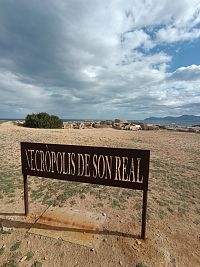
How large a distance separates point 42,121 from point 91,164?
26.2m

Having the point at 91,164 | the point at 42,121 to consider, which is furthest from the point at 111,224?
the point at 42,121

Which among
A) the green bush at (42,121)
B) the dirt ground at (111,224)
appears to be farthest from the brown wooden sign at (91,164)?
the green bush at (42,121)

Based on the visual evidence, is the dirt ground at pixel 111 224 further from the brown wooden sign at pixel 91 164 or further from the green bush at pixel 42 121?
the green bush at pixel 42 121

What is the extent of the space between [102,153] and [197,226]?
253 centimetres

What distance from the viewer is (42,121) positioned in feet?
95.0

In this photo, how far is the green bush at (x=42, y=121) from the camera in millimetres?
28844

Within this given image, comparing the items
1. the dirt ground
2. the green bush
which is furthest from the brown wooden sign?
the green bush

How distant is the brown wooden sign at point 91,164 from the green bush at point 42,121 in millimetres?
25199

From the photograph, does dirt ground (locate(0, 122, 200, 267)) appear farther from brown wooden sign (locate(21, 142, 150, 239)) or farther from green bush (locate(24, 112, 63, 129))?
green bush (locate(24, 112, 63, 129))

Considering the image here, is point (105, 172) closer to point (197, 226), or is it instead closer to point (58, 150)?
point (58, 150)

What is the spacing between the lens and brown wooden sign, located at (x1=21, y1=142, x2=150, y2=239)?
373 centimetres

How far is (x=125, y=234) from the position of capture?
400 centimetres

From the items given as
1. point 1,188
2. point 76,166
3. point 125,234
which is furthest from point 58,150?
point 1,188

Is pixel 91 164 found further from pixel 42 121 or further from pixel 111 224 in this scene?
pixel 42 121
